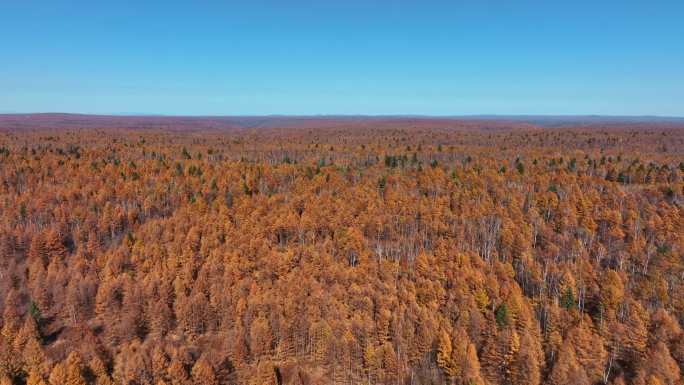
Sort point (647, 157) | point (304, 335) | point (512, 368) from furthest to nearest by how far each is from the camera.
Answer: point (647, 157) → point (304, 335) → point (512, 368)

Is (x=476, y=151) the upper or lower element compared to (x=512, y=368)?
upper

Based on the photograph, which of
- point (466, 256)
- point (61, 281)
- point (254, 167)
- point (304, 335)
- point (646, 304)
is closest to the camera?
point (304, 335)

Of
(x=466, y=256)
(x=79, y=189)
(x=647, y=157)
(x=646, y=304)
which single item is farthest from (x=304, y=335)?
(x=647, y=157)

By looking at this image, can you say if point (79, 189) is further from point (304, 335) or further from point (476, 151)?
point (476, 151)

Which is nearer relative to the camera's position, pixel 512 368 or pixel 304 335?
pixel 512 368

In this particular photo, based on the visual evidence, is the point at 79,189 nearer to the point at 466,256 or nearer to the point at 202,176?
the point at 202,176

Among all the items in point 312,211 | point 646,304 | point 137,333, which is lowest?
point 137,333
